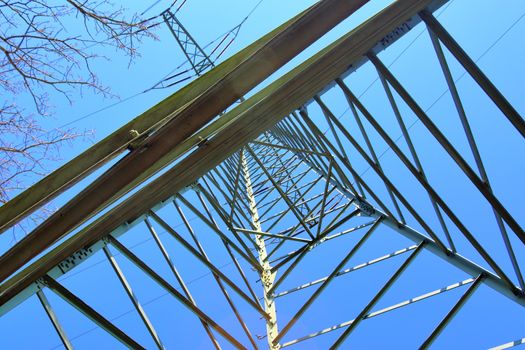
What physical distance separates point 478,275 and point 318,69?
2558 mm

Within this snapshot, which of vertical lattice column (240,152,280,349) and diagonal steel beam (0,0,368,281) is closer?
diagonal steel beam (0,0,368,281)

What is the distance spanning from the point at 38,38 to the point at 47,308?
8.92ft

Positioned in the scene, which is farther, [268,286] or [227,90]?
[268,286]

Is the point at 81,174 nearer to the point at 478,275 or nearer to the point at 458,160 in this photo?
the point at 458,160

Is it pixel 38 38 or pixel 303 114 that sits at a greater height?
pixel 38 38

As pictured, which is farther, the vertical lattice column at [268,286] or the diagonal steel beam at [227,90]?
the vertical lattice column at [268,286]

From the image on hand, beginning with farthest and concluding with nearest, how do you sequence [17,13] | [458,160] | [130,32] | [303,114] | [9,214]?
[303,114] → [130,32] → [17,13] → [458,160] → [9,214]

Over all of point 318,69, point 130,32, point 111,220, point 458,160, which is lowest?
point 458,160

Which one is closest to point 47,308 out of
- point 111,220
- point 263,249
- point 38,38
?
point 111,220

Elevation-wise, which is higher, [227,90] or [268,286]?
[268,286]

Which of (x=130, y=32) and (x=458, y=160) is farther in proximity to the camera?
(x=130, y=32)

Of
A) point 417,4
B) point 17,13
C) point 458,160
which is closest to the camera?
point 417,4

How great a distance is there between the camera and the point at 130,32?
4.44 m

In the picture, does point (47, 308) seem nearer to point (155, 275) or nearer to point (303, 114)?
point (155, 275)
